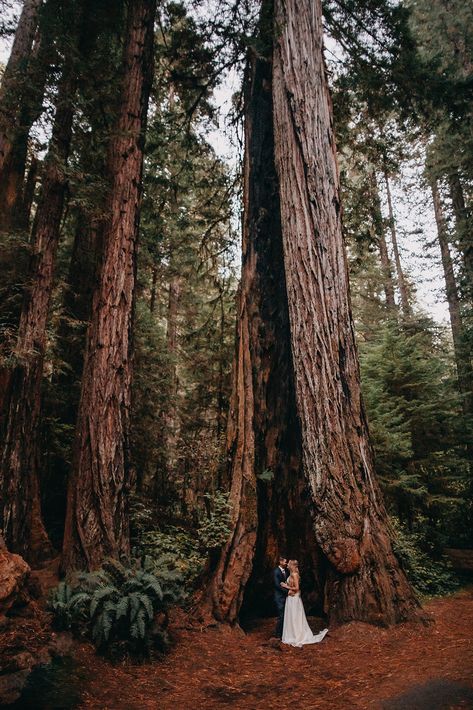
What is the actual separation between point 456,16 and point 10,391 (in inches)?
697

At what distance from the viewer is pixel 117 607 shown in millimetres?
4781

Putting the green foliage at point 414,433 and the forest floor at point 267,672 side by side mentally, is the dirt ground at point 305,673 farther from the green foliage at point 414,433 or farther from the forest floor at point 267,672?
the green foliage at point 414,433

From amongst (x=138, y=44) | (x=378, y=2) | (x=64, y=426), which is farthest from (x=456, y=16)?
(x=64, y=426)

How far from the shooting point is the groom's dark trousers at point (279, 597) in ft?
20.8

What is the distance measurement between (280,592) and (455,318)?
11775 millimetres

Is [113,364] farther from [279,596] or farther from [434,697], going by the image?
[434,697]

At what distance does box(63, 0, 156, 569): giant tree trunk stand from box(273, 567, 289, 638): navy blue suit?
2451 millimetres

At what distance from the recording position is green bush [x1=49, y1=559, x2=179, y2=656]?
471 centimetres

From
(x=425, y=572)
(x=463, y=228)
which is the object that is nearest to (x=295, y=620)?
(x=425, y=572)

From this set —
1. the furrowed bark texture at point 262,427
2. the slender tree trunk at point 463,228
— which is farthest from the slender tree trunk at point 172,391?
the slender tree trunk at point 463,228

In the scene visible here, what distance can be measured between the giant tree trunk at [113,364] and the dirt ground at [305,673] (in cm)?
176

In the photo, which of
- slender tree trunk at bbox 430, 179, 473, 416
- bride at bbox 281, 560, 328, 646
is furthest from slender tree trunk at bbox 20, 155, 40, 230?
slender tree trunk at bbox 430, 179, 473, 416

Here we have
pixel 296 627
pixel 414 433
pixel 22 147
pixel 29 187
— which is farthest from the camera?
pixel 414 433

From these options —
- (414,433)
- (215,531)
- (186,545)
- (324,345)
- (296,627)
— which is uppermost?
(324,345)
